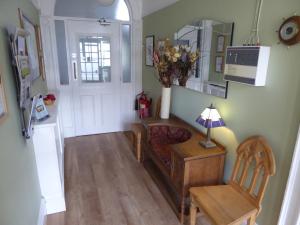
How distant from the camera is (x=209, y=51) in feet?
7.06

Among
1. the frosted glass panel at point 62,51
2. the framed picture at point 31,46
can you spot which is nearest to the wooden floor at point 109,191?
the frosted glass panel at point 62,51

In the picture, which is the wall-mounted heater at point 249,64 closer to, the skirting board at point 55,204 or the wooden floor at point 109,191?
the wooden floor at point 109,191

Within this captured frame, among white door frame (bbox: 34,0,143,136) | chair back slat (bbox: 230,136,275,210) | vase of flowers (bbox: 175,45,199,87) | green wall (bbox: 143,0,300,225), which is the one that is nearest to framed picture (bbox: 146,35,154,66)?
white door frame (bbox: 34,0,143,136)

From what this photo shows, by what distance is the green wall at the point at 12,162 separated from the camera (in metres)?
1.22

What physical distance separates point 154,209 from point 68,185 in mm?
1105

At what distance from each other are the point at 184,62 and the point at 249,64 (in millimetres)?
914

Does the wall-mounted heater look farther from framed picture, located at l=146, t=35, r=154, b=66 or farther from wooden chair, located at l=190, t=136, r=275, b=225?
framed picture, located at l=146, t=35, r=154, b=66

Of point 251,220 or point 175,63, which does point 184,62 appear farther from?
point 251,220

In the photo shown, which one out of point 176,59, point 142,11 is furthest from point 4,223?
point 142,11

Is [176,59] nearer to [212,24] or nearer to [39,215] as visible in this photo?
[212,24]

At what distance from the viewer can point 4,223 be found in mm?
1151

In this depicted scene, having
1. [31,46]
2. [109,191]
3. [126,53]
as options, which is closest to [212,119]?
[109,191]

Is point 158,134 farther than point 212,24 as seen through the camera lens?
Yes

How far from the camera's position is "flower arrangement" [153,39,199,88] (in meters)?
2.31
